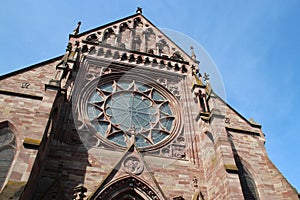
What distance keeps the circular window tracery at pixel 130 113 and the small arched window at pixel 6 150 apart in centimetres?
285

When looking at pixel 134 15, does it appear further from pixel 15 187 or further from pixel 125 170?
pixel 15 187

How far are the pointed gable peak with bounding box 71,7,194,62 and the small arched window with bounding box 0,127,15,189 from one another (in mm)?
6274

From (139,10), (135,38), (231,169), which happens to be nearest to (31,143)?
(231,169)

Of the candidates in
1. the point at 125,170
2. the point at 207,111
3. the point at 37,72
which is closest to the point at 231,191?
the point at 125,170

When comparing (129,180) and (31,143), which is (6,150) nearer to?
(31,143)

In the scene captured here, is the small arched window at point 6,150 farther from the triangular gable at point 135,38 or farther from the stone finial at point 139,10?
the stone finial at point 139,10

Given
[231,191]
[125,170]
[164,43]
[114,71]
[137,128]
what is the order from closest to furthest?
1. [231,191]
2. [125,170]
3. [137,128]
4. [114,71]
5. [164,43]

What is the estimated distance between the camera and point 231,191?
7.99 metres

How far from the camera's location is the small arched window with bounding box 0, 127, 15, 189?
8.09 m

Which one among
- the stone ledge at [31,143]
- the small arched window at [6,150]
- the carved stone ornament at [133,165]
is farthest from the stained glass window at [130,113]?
the stone ledge at [31,143]

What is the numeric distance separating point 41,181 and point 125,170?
8.30 feet

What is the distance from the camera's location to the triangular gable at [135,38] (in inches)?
571

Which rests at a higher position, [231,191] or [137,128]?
[137,128]

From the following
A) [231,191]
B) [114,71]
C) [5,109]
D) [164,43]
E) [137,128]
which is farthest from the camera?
[164,43]
